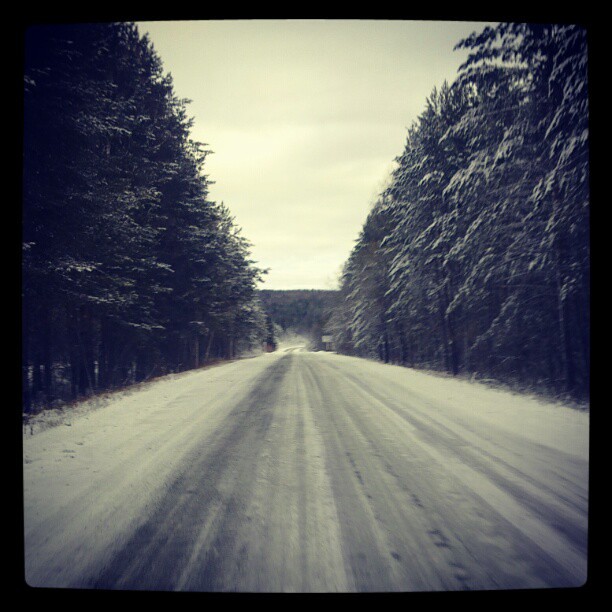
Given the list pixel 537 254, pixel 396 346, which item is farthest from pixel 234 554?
pixel 396 346

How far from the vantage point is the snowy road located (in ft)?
7.68

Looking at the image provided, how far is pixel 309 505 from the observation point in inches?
128

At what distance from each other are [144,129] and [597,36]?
51.3ft

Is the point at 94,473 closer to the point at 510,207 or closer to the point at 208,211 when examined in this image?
the point at 510,207

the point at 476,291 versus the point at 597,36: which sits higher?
the point at 597,36

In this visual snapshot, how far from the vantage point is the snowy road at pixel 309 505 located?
7.68 ft

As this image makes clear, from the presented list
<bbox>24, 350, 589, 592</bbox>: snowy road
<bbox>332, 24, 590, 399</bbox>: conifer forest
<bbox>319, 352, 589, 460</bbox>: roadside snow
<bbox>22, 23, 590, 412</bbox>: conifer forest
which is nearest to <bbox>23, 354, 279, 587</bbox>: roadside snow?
<bbox>24, 350, 589, 592</bbox>: snowy road

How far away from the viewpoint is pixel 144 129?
13.9 meters

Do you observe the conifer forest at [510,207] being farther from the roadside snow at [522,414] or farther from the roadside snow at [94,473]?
the roadside snow at [94,473]

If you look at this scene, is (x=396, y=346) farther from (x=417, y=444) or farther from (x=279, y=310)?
(x=279, y=310)

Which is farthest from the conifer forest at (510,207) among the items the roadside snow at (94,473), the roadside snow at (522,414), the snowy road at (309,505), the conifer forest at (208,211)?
the roadside snow at (94,473)

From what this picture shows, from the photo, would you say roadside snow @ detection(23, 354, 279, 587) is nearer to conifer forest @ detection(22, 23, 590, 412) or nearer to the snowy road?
the snowy road

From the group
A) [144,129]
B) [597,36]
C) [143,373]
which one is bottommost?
[143,373]

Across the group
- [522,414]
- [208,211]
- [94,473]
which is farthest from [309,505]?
[208,211]
